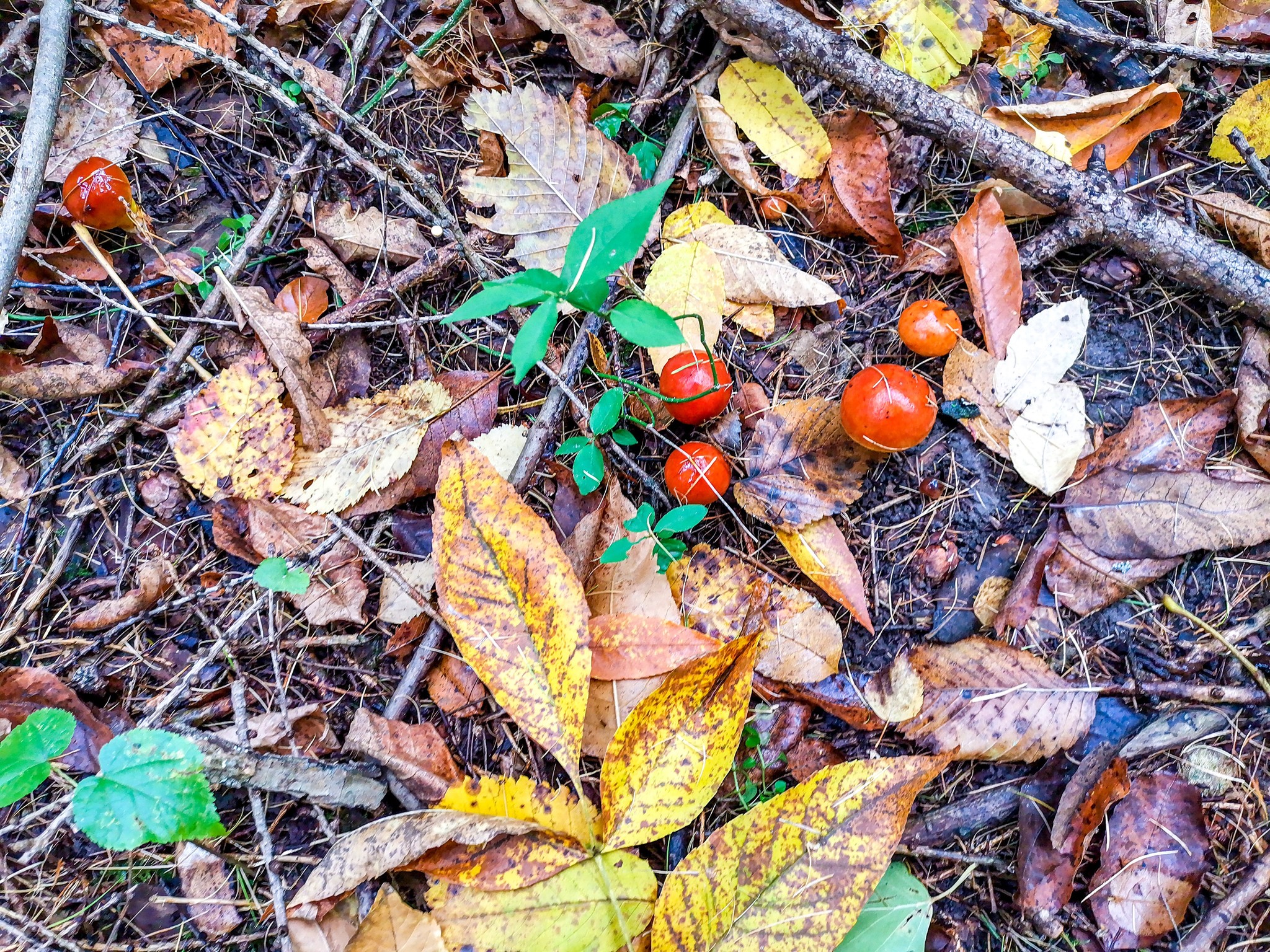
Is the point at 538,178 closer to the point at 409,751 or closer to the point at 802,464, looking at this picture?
the point at 802,464

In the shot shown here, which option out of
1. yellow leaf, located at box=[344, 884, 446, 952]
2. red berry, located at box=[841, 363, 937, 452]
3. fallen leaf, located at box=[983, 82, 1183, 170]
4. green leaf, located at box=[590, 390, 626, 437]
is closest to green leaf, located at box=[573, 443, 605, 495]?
green leaf, located at box=[590, 390, 626, 437]

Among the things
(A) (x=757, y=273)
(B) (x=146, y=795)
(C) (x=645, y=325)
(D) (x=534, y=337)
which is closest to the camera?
(D) (x=534, y=337)

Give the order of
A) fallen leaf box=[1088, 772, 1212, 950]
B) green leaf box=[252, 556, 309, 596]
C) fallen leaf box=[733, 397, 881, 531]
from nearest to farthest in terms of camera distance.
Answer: fallen leaf box=[1088, 772, 1212, 950], green leaf box=[252, 556, 309, 596], fallen leaf box=[733, 397, 881, 531]

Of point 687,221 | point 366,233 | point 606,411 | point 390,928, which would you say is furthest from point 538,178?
point 390,928

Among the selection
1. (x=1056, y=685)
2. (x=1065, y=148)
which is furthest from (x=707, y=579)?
(x=1065, y=148)

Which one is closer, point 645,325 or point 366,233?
point 645,325

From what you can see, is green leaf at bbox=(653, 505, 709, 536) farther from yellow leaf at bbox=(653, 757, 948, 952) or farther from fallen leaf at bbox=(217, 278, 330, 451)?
fallen leaf at bbox=(217, 278, 330, 451)

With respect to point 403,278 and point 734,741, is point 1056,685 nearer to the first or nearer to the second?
point 734,741
